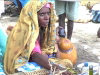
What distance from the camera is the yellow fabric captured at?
3.31 meters

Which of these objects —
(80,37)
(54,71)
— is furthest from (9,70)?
(80,37)

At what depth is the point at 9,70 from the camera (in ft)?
11.2

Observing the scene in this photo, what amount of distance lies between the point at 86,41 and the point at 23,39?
9.94 feet

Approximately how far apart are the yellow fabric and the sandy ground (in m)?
1.67

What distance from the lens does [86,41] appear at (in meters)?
6.19

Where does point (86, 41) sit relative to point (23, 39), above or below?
below

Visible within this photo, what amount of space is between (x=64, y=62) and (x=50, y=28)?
49 centimetres

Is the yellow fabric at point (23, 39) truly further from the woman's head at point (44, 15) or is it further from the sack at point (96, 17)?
the sack at point (96, 17)

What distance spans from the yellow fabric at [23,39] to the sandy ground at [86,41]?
1.67m

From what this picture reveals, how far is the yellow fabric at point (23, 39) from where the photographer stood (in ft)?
10.9

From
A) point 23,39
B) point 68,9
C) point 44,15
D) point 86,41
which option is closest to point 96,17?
point 86,41

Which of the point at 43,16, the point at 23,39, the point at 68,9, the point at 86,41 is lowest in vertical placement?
the point at 86,41

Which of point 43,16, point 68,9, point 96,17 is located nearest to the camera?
point 43,16

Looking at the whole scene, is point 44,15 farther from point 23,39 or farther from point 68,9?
point 68,9
